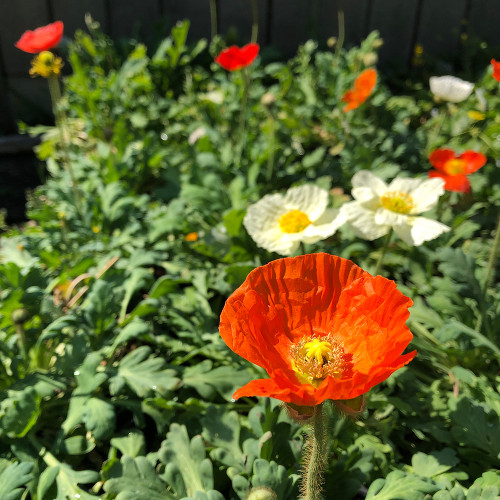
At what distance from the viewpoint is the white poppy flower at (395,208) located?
4.75ft

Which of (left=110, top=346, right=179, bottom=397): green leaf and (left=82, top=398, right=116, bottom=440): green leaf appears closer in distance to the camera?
(left=82, top=398, right=116, bottom=440): green leaf

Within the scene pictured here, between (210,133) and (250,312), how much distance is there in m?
2.08

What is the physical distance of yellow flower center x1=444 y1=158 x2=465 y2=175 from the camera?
2.06 m

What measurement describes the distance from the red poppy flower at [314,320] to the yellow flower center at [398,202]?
0.64 metres

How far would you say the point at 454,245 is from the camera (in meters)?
2.13

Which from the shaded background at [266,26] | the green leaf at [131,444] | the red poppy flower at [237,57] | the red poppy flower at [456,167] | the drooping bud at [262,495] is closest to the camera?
the drooping bud at [262,495]

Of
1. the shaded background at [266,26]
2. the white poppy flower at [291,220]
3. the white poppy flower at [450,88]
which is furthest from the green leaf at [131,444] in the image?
the shaded background at [266,26]

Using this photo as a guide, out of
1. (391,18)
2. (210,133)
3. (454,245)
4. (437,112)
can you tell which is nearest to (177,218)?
(210,133)

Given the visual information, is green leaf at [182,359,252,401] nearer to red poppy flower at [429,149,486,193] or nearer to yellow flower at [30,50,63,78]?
red poppy flower at [429,149,486,193]

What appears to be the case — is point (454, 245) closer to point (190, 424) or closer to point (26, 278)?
point (190, 424)

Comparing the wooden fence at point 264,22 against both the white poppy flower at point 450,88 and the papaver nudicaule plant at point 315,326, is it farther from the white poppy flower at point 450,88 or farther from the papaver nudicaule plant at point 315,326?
the papaver nudicaule plant at point 315,326

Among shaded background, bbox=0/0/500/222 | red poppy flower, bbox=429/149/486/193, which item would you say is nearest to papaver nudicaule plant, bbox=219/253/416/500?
red poppy flower, bbox=429/149/486/193

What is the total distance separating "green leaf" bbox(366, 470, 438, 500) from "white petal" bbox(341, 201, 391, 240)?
62cm

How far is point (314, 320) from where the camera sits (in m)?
0.96
